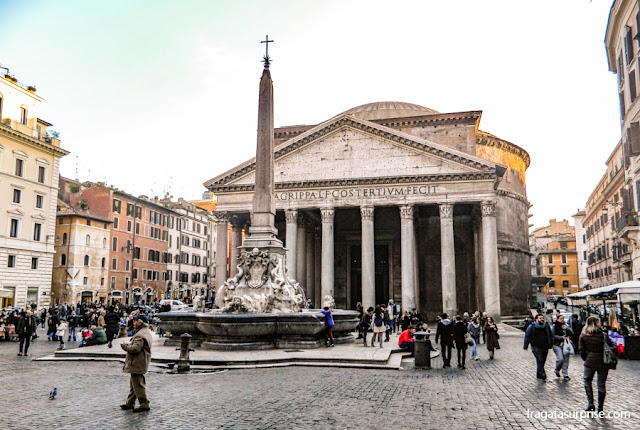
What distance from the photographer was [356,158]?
2948 cm

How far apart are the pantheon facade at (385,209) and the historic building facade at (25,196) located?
12.2 meters

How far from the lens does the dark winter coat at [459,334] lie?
1180 centimetres

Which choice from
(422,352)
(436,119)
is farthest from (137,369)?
(436,119)

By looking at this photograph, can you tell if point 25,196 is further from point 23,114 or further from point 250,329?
point 250,329

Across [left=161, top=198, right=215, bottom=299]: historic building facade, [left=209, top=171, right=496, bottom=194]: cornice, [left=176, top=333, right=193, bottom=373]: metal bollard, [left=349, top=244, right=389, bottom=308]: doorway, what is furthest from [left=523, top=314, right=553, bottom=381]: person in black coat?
[left=161, top=198, right=215, bottom=299]: historic building facade

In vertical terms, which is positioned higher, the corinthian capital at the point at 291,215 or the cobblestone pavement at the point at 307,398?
the corinthian capital at the point at 291,215

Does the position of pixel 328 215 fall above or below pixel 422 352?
above

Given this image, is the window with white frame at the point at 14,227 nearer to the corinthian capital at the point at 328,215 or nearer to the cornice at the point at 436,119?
the corinthian capital at the point at 328,215

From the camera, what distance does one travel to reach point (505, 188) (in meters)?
40.9

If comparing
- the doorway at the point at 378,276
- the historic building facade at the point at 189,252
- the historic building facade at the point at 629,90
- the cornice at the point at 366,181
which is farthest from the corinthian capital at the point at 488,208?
the historic building facade at the point at 189,252

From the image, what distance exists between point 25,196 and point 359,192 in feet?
68.5

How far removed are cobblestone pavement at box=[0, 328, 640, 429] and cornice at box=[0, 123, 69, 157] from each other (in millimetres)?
24533

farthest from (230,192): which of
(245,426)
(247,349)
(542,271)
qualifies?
(542,271)

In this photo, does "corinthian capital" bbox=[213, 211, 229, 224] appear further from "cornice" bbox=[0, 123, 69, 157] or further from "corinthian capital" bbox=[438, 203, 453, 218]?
"cornice" bbox=[0, 123, 69, 157]
